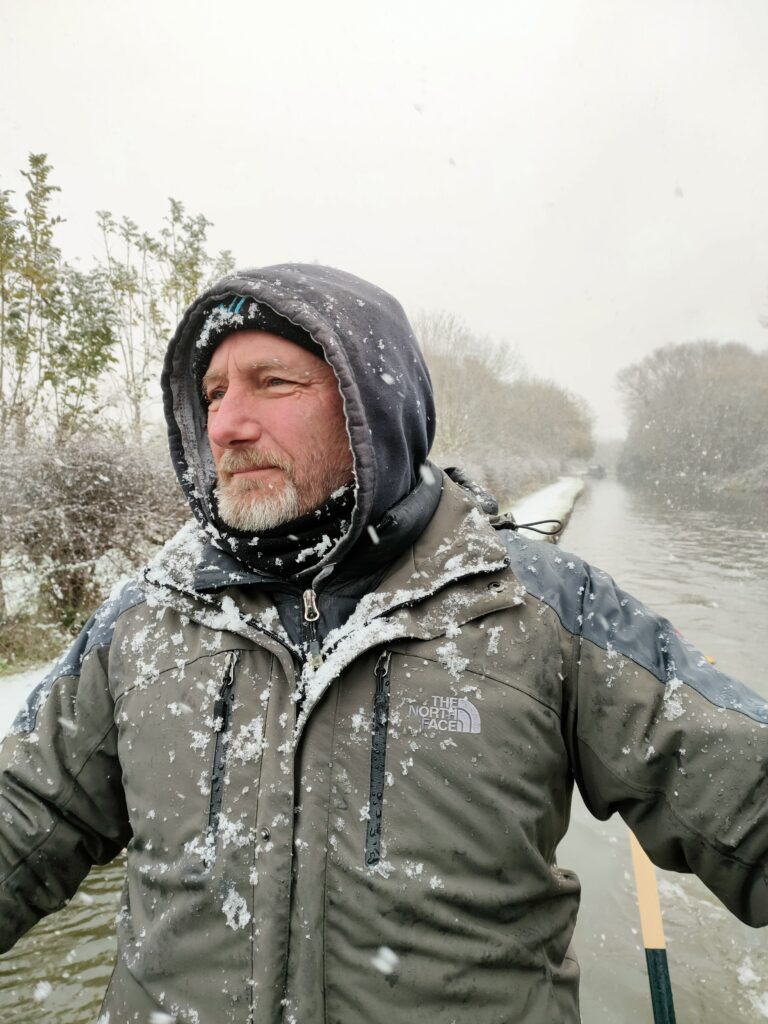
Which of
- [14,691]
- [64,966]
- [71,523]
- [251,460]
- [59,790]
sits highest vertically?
[251,460]

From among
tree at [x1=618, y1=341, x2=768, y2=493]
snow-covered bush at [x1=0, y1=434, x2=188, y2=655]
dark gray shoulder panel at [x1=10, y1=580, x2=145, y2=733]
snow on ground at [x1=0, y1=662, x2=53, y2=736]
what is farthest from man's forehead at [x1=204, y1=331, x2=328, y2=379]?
tree at [x1=618, y1=341, x2=768, y2=493]

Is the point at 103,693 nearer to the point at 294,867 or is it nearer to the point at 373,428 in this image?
the point at 294,867

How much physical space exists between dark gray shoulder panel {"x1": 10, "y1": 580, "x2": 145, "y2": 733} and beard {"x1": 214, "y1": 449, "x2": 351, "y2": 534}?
0.33m

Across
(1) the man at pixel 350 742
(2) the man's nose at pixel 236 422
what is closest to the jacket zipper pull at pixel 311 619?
(1) the man at pixel 350 742

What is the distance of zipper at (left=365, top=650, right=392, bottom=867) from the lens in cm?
114

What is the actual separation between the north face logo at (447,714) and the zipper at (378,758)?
0.06 meters

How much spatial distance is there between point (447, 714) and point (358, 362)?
0.87 m

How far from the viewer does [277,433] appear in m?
1.53

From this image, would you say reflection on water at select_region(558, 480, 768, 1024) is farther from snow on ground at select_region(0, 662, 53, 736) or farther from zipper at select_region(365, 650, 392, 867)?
snow on ground at select_region(0, 662, 53, 736)

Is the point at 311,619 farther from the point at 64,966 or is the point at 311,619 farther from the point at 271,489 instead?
the point at 64,966

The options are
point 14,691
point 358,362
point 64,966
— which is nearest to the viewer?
point 358,362

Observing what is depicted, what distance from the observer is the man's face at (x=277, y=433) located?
1.51 m

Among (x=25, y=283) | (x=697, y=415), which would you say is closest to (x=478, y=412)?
(x=697, y=415)

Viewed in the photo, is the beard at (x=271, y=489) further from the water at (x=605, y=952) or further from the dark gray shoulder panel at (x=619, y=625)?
the water at (x=605, y=952)
